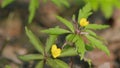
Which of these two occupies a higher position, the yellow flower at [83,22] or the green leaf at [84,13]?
the green leaf at [84,13]

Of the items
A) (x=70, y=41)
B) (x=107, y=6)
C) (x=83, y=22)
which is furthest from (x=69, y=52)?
(x=107, y=6)

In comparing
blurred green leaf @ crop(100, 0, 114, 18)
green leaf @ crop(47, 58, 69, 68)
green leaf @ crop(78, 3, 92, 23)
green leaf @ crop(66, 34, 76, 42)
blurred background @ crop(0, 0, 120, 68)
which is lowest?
green leaf @ crop(47, 58, 69, 68)

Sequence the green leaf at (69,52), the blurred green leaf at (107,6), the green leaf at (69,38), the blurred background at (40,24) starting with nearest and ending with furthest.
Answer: the green leaf at (69,38) < the green leaf at (69,52) < the blurred green leaf at (107,6) < the blurred background at (40,24)

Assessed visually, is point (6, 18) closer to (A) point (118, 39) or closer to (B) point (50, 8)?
(B) point (50, 8)

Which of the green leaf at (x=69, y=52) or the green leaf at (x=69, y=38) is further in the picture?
the green leaf at (x=69, y=52)

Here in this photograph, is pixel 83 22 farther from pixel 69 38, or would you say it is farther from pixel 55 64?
pixel 55 64

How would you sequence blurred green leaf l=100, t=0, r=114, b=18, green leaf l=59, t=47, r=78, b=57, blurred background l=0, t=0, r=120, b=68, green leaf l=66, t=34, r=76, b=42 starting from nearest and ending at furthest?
green leaf l=66, t=34, r=76, b=42
green leaf l=59, t=47, r=78, b=57
blurred green leaf l=100, t=0, r=114, b=18
blurred background l=0, t=0, r=120, b=68

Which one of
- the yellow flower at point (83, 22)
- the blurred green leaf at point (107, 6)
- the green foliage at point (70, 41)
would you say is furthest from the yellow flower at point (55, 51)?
the blurred green leaf at point (107, 6)

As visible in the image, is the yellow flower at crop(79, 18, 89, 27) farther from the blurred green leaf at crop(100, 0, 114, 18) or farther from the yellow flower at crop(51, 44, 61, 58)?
the blurred green leaf at crop(100, 0, 114, 18)

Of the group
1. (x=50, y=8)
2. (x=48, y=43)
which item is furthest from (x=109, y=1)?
(x=50, y=8)

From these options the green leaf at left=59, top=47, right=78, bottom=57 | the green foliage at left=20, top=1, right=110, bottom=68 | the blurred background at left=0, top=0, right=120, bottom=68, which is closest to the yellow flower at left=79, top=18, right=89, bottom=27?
the green foliage at left=20, top=1, right=110, bottom=68

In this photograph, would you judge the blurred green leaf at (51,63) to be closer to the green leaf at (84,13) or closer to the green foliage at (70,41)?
the green foliage at (70,41)
